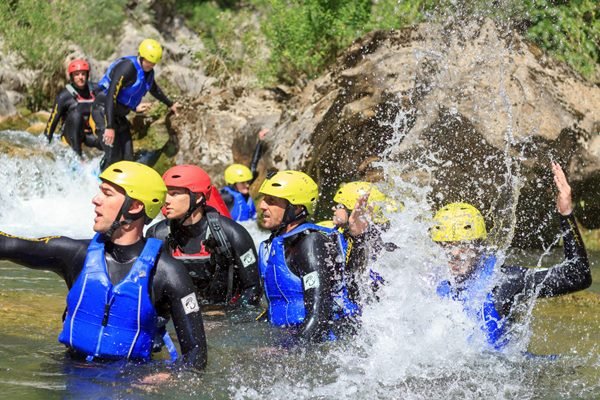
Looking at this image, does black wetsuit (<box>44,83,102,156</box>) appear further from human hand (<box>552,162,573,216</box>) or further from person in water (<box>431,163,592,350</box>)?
human hand (<box>552,162,573,216</box>)

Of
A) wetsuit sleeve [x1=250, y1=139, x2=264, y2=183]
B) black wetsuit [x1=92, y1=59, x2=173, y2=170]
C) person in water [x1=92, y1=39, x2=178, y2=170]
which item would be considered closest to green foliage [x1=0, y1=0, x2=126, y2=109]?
black wetsuit [x1=92, y1=59, x2=173, y2=170]

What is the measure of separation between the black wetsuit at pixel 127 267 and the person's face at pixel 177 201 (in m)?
1.79

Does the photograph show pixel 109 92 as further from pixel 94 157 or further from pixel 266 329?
pixel 266 329

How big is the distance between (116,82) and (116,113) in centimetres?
39

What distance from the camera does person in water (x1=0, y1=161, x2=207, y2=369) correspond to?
4.09 m

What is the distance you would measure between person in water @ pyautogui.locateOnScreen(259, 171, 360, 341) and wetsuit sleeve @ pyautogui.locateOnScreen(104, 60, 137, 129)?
510cm

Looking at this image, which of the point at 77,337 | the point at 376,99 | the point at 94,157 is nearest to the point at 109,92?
the point at 94,157

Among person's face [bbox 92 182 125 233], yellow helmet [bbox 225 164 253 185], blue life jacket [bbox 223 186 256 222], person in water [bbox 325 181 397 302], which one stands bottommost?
blue life jacket [bbox 223 186 256 222]

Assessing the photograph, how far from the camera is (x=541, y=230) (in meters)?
9.61

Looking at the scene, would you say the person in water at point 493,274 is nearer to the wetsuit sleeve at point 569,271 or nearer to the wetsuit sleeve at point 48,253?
the wetsuit sleeve at point 569,271

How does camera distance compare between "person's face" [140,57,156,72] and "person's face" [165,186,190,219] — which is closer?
"person's face" [165,186,190,219]

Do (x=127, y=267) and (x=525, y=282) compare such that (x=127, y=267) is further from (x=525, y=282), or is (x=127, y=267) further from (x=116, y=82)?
(x=116, y=82)

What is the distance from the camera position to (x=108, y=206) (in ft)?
13.4

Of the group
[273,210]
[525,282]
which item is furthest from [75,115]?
[525,282]
